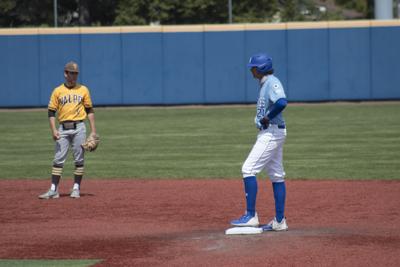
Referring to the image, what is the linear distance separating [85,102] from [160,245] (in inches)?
164

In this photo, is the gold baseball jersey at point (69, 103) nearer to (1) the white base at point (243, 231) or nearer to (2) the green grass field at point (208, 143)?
(2) the green grass field at point (208, 143)

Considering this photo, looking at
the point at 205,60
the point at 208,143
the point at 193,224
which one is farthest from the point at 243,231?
the point at 205,60

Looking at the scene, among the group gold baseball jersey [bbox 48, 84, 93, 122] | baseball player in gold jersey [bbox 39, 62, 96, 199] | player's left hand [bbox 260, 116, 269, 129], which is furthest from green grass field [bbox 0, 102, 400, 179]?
player's left hand [bbox 260, 116, 269, 129]

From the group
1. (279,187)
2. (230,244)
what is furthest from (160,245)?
(279,187)

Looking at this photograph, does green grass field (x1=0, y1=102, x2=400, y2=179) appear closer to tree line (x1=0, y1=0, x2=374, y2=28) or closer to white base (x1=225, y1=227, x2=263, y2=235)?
white base (x1=225, y1=227, x2=263, y2=235)

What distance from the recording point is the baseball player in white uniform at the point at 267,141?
32.4 feet

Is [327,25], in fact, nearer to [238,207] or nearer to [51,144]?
[51,144]

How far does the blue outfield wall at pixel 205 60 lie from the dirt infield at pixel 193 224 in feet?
60.5

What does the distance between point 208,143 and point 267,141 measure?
1142 cm

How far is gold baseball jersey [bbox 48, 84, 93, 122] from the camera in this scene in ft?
42.8

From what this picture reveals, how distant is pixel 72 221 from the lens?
11.3 metres

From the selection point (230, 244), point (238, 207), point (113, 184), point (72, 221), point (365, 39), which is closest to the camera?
point (230, 244)

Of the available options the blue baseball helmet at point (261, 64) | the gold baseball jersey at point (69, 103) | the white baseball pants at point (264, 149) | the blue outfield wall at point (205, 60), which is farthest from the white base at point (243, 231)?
the blue outfield wall at point (205, 60)

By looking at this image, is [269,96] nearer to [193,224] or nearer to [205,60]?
[193,224]
